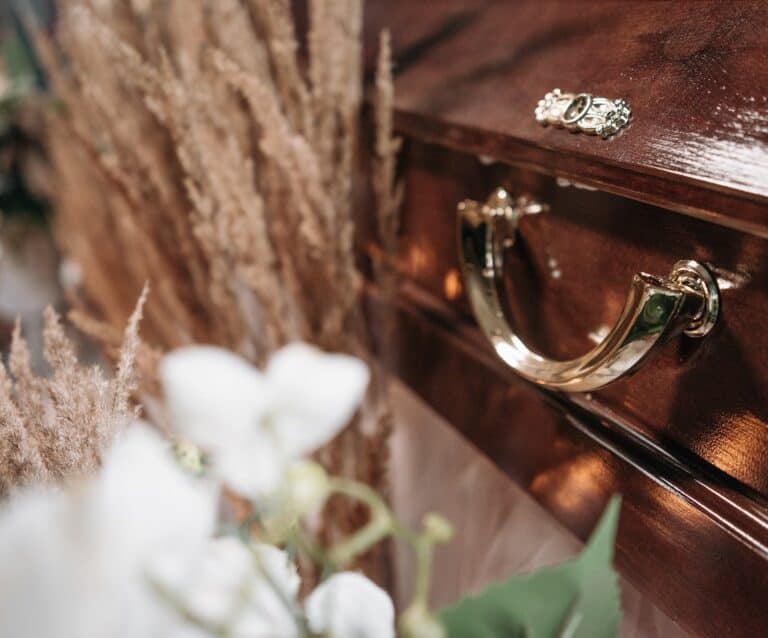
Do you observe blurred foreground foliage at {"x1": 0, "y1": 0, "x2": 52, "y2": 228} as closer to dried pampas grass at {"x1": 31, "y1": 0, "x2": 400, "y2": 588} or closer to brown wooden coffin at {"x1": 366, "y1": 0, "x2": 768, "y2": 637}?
dried pampas grass at {"x1": 31, "y1": 0, "x2": 400, "y2": 588}

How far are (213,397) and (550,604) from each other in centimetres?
17

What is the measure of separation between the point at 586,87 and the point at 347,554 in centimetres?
38

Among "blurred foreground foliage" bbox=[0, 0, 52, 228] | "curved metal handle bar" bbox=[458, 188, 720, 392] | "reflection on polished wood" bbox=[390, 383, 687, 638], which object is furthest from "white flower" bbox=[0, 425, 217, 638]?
"blurred foreground foliage" bbox=[0, 0, 52, 228]

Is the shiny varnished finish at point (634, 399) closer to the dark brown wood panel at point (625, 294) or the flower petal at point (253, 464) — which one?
the dark brown wood panel at point (625, 294)

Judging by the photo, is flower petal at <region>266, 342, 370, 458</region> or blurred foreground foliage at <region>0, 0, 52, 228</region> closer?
flower petal at <region>266, 342, 370, 458</region>

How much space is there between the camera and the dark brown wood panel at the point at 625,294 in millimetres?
393

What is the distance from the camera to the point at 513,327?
1.75ft

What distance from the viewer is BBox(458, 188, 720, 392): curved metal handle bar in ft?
1.32

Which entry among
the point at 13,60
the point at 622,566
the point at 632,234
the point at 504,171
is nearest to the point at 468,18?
the point at 504,171

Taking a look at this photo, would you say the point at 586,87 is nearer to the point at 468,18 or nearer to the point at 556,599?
the point at 468,18

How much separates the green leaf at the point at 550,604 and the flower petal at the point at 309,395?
4.2 inches

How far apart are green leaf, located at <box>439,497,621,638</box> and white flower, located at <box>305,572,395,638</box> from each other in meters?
0.04

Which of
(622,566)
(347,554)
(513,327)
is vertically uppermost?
(347,554)

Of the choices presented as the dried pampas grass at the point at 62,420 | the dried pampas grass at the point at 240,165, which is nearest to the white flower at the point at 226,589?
the dried pampas grass at the point at 62,420
